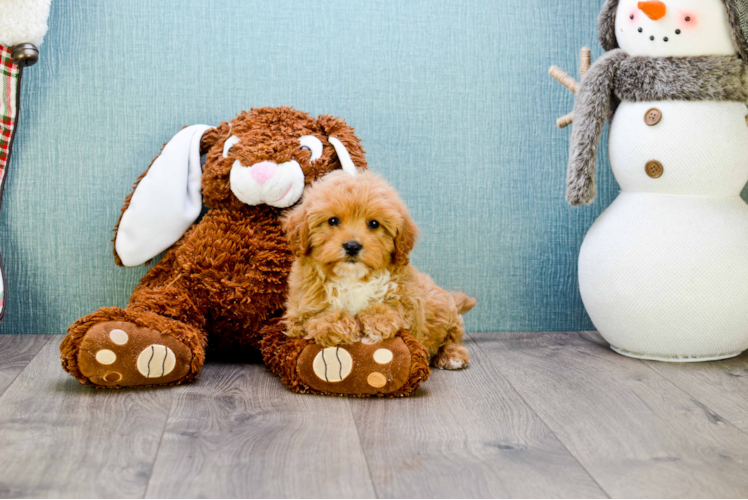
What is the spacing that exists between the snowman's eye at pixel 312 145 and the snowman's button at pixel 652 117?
69 centimetres

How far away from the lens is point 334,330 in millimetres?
1253

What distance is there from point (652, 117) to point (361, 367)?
805 millimetres

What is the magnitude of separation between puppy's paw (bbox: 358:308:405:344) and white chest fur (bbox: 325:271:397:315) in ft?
0.08

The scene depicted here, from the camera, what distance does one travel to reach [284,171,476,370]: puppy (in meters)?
1.23

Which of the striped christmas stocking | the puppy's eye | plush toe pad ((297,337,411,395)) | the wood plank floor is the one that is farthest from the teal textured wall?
plush toe pad ((297,337,411,395))

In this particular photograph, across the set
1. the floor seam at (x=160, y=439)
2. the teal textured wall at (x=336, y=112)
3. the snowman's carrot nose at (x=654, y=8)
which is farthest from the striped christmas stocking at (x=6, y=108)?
the snowman's carrot nose at (x=654, y=8)

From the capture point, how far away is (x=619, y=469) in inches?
38.8

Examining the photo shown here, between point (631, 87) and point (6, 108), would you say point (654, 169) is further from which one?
point (6, 108)

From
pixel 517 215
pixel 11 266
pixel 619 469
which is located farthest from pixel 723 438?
pixel 11 266

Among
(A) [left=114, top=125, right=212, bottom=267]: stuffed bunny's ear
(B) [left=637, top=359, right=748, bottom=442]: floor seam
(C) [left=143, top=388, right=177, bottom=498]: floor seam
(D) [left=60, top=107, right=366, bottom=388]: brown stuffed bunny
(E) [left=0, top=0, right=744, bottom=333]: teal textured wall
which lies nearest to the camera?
(C) [left=143, top=388, right=177, bottom=498]: floor seam

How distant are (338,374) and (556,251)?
762 millimetres

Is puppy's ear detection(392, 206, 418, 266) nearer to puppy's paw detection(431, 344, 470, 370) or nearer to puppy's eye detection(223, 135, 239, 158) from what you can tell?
puppy's paw detection(431, 344, 470, 370)

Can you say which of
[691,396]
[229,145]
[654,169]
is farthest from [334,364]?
[654,169]

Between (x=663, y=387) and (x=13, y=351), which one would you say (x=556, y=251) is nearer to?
(x=663, y=387)
